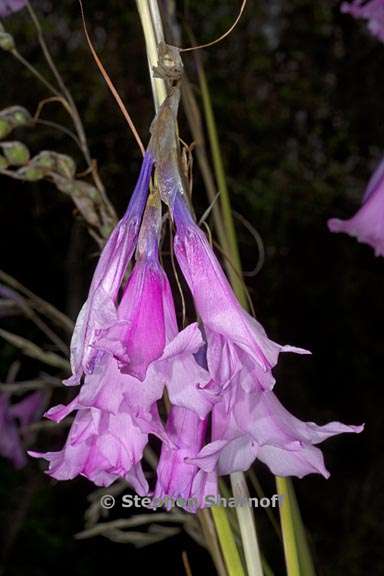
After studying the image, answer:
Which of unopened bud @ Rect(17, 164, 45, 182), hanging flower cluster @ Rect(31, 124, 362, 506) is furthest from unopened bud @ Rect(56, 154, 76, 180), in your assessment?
hanging flower cluster @ Rect(31, 124, 362, 506)

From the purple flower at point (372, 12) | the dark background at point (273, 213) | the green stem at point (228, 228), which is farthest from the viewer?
the dark background at point (273, 213)

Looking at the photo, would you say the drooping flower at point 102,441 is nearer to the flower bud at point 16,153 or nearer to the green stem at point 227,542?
the green stem at point 227,542

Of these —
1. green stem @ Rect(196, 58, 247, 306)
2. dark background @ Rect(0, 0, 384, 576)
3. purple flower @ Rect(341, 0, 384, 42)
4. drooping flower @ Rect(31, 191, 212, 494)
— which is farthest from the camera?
dark background @ Rect(0, 0, 384, 576)

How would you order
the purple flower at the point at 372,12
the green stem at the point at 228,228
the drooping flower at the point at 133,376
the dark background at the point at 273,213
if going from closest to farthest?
the drooping flower at the point at 133,376 < the green stem at the point at 228,228 < the purple flower at the point at 372,12 < the dark background at the point at 273,213

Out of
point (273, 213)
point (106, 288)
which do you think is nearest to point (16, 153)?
point (106, 288)

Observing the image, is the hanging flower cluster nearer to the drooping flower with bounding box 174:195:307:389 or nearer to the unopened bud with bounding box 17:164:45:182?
the drooping flower with bounding box 174:195:307:389

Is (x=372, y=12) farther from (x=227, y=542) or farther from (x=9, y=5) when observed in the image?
(x=227, y=542)

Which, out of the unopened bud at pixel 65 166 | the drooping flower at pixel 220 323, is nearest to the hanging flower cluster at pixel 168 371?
the drooping flower at pixel 220 323
